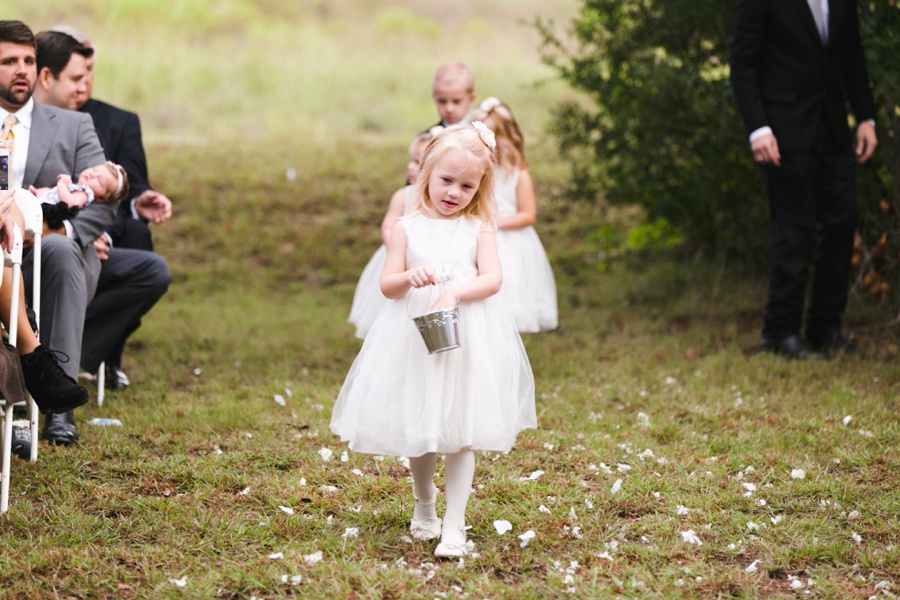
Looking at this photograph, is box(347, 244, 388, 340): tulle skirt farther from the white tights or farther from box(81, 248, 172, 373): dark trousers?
the white tights

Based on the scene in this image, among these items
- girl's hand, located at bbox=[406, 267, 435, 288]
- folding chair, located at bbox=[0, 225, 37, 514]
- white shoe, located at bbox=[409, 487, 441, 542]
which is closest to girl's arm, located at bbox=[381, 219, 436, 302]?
girl's hand, located at bbox=[406, 267, 435, 288]

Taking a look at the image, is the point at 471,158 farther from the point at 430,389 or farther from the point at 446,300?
the point at 430,389

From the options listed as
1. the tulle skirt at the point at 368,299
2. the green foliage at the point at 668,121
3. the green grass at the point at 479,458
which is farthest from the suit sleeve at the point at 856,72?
the tulle skirt at the point at 368,299

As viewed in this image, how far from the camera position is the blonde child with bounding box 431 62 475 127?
18.7 ft

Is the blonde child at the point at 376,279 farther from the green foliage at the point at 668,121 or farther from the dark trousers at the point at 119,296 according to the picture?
the green foliage at the point at 668,121

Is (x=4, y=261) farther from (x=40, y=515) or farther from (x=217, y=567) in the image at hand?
(x=217, y=567)

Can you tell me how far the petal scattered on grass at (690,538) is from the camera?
3.52 m

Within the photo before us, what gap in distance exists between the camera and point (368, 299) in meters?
5.82

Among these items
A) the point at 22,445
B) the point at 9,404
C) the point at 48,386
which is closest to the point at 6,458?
the point at 9,404

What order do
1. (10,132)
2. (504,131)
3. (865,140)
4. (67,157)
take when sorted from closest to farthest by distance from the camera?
(10,132)
(67,157)
(504,131)
(865,140)

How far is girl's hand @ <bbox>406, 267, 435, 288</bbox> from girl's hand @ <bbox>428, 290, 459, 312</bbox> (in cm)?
7

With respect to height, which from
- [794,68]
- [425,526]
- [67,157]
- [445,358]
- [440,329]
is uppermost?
[794,68]

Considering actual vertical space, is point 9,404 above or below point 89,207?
below

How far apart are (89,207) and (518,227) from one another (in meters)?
2.33
